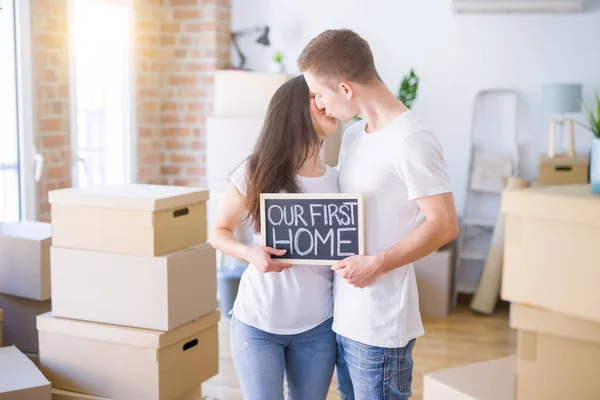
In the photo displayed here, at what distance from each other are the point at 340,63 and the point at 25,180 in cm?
271

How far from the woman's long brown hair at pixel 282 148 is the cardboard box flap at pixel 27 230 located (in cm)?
144

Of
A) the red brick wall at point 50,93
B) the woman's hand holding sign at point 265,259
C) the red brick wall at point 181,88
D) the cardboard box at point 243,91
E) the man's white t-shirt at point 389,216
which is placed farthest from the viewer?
the red brick wall at point 181,88

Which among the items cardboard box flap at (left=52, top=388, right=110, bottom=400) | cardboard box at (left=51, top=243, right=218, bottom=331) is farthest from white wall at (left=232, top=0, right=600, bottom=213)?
cardboard box flap at (left=52, top=388, right=110, bottom=400)

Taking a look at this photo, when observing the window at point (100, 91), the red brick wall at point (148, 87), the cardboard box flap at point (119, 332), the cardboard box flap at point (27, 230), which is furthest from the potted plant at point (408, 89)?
the cardboard box flap at point (119, 332)

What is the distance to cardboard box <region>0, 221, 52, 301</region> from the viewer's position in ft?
9.79

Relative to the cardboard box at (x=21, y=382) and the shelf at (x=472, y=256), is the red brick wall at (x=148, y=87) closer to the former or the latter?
the shelf at (x=472, y=256)

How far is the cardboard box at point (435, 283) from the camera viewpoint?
4.93 meters

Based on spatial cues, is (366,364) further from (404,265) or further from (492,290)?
(492,290)

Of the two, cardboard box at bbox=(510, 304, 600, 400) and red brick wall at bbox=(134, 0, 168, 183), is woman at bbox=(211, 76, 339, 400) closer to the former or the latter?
cardboard box at bbox=(510, 304, 600, 400)

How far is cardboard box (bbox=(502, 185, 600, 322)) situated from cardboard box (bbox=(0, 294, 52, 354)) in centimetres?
223

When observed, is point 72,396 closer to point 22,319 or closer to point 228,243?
point 22,319

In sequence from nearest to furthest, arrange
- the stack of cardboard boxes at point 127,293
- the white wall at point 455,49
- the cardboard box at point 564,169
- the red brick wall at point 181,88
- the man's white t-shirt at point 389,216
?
1. the man's white t-shirt at point 389,216
2. the stack of cardboard boxes at point 127,293
3. the cardboard box at point 564,169
4. the white wall at point 455,49
5. the red brick wall at point 181,88

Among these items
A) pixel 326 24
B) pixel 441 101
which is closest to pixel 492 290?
pixel 441 101

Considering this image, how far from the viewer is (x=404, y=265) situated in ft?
5.72
